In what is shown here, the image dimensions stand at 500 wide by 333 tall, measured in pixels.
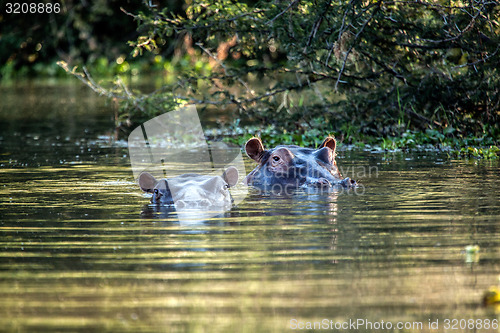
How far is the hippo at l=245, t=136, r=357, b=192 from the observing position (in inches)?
Answer: 328

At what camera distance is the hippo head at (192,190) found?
23.8 ft

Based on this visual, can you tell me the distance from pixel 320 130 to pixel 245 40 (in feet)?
5.90

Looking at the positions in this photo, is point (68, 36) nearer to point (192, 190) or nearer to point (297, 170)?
point (297, 170)

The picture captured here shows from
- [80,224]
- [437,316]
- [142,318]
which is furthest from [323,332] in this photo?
[80,224]

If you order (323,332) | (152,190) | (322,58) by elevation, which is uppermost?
(322,58)

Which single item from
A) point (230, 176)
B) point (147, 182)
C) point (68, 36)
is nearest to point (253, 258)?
point (230, 176)

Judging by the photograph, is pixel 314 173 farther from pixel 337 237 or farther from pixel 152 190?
→ pixel 337 237

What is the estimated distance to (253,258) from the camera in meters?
5.18

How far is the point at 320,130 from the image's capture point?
12930 millimetres

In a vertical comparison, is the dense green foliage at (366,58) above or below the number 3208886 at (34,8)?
below

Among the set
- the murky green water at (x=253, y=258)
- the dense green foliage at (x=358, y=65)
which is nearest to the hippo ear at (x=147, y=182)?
the murky green water at (x=253, y=258)

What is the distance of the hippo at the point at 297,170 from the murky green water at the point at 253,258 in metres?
0.35

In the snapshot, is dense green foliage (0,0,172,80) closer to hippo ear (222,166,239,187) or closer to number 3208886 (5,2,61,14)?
number 3208886 (5,2,61,14)

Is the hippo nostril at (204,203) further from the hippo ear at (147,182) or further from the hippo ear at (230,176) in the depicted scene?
the hippo ear at (147,182)
